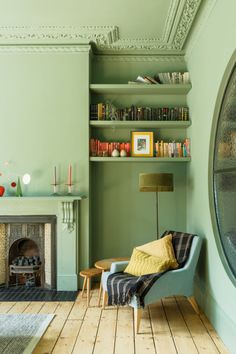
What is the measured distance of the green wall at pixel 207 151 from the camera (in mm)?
2877

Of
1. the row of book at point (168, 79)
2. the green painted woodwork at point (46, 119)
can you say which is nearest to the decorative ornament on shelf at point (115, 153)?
the green painted woodwork at point (46, 119)

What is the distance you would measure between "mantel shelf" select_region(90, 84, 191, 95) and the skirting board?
2.39 meters

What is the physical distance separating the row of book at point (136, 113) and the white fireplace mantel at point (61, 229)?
43.8 inches

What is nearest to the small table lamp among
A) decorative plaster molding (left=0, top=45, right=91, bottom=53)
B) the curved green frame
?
the curved green frame

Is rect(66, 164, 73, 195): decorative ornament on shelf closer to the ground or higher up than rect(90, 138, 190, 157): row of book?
closer to the ground

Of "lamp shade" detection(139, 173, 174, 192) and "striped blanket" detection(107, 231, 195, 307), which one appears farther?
"lamp shade" detection(139, 173, 174, 192)

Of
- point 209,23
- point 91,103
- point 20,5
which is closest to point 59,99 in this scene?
point 91,103

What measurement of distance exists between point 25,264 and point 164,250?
189 cm

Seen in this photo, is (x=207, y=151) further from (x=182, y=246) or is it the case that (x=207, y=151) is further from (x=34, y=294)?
(x=34, y=294)

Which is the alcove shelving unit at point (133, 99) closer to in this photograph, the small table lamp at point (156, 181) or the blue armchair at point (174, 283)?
the small table lamp at point (156, 181)

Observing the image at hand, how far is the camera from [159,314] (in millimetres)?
3592

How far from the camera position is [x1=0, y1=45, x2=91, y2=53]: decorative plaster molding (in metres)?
4.48

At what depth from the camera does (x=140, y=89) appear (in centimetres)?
455

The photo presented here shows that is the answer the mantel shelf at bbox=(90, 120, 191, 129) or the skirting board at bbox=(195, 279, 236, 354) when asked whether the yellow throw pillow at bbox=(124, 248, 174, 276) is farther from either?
the mantel shelf at bbox=(90, 120, 191, 129)
